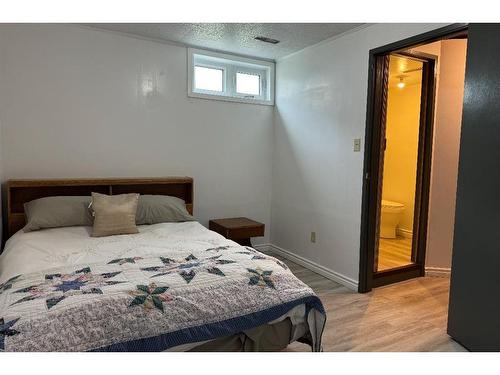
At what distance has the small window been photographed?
3780 millimetres

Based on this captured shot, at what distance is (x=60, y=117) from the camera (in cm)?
316

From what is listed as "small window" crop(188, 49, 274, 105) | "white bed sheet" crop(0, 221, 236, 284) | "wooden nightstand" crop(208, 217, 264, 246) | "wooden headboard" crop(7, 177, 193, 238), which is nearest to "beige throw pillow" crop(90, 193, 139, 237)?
"white bed sheet" crop(0, 221, 236, 284)

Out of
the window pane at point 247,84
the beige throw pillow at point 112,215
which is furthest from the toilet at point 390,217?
the beige throw pillow at point 112,215

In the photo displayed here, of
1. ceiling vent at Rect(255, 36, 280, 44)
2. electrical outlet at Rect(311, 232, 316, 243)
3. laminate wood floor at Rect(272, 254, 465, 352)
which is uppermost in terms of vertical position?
ceiling vent at Rect(255, 36, 280, 44)

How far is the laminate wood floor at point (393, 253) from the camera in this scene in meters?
3.78

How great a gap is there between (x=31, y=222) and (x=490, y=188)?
10.3 ft

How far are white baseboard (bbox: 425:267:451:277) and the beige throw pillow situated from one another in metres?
2.88

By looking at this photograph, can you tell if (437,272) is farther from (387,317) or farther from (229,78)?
(229,78)

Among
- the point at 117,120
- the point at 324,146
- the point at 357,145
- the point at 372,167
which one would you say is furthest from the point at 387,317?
the point at 117,120

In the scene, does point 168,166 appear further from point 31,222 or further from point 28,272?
point 28,272

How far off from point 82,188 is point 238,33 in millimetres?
2014

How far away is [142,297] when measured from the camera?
160 cm

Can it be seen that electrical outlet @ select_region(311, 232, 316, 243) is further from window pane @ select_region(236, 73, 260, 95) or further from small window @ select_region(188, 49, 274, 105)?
window pane @ select_region(236, 73, 260, 95)
